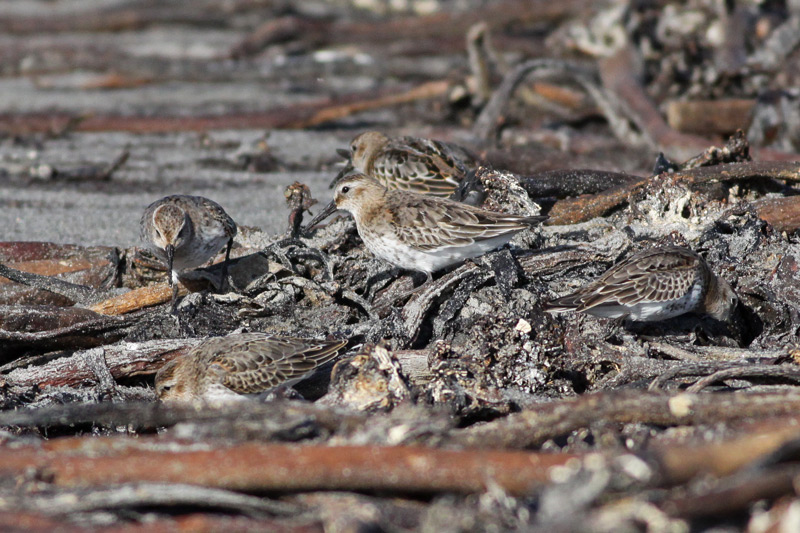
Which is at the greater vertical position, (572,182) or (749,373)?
(572,182)

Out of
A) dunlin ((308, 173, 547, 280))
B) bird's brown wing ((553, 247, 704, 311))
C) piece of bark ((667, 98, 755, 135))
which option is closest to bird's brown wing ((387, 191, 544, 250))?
dunlin ((308, 173, 547, 280))

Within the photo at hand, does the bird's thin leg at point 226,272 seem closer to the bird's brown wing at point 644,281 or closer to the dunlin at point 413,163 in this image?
the dunlin at point 413,163

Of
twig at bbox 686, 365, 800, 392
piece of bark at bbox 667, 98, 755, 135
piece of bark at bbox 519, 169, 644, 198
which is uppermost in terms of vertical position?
piece of bark at bbox 667, 98, 755, 135

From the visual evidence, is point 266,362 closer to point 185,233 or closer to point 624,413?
point 185,233

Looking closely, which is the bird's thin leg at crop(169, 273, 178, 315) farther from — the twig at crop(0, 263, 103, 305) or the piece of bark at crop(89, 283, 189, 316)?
the twig at crop(0, 263, 103, 305)

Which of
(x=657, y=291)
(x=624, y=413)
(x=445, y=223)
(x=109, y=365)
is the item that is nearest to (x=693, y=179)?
(x=657, y=291)

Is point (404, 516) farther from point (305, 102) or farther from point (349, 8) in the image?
point (349, 8)
